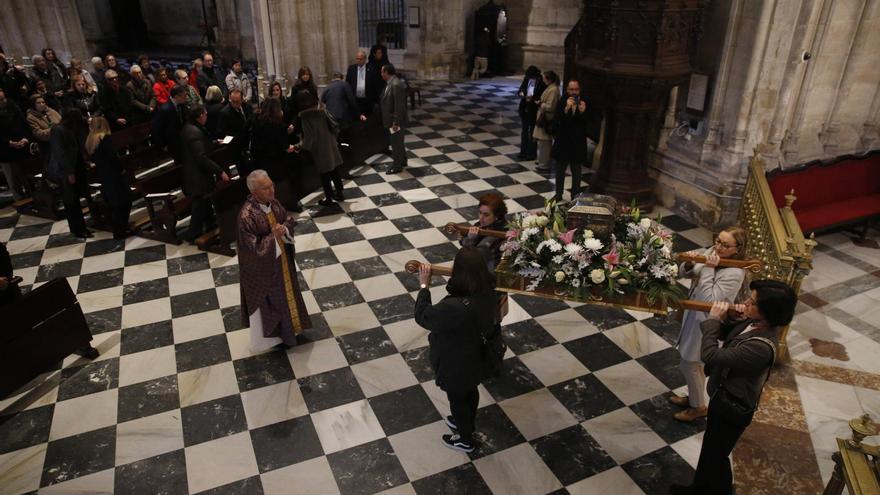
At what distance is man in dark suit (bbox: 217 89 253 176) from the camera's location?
7109 mm

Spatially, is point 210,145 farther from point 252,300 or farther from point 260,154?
point 252,300

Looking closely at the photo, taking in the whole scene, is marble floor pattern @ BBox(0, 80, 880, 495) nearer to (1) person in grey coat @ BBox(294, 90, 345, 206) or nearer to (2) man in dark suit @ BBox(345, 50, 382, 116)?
(1) person in grey coat @ BBox(294, 90, 345, 206)

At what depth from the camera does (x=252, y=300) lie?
4.69 m

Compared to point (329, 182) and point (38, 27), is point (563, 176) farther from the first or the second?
point (38, 27)

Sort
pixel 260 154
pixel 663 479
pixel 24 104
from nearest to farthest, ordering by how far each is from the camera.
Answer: pixel 663 479 < pixel 260 154 < pixel 24 104

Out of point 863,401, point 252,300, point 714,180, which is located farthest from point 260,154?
point 863,401

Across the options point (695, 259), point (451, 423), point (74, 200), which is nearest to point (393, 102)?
point (74, 200)

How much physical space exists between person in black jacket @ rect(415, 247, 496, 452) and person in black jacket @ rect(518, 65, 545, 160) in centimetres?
625

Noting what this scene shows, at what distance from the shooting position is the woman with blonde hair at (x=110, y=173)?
6.32m

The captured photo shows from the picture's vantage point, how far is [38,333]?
448cm

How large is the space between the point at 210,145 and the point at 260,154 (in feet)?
2.21

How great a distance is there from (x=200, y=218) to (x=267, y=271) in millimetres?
2717

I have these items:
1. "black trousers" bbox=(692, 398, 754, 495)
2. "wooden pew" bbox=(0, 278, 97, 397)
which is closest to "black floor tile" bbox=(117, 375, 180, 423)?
"wooden pew" bbox=(0, 278, 97, 397)

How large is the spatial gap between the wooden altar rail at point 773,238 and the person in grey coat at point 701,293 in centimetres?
54
